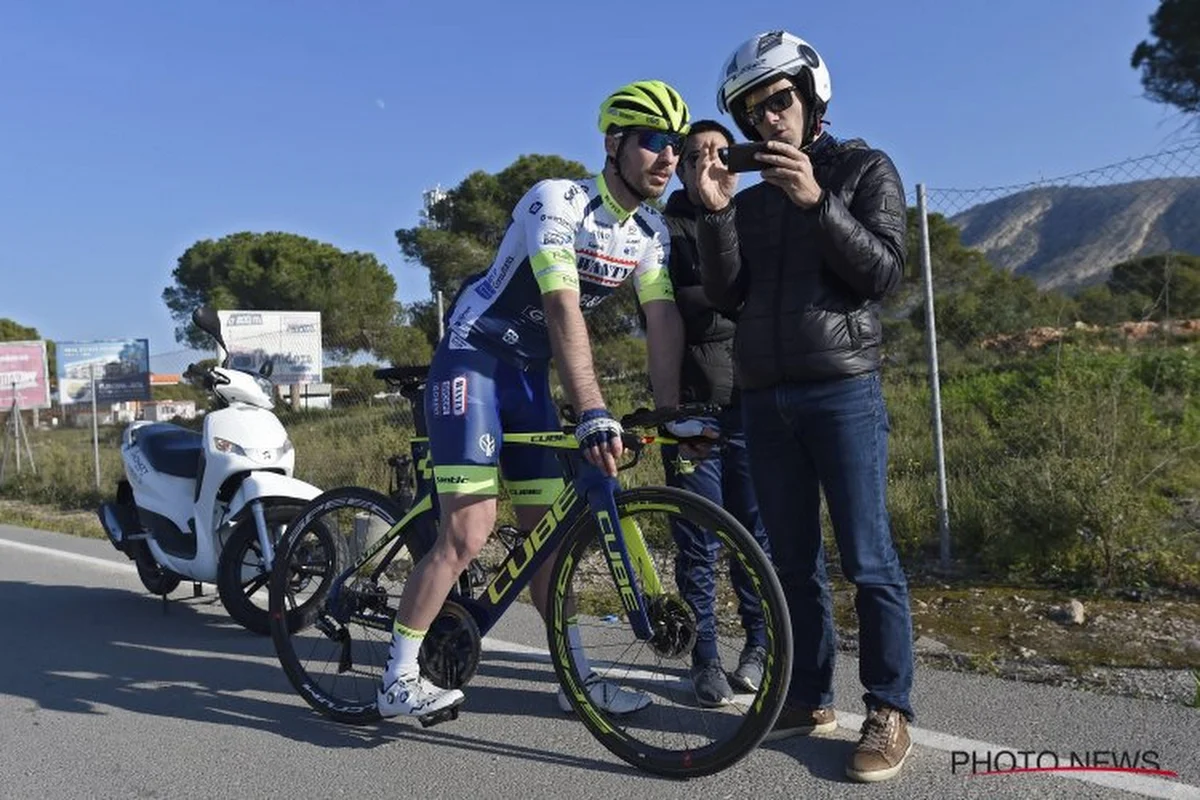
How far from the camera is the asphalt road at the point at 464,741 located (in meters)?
2.94

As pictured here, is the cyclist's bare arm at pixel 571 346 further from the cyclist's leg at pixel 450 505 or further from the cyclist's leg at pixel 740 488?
the cyclist's leg at pixel 740 488

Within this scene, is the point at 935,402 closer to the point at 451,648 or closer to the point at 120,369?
the point at 451,648

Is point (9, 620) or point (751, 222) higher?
point (751, 222)

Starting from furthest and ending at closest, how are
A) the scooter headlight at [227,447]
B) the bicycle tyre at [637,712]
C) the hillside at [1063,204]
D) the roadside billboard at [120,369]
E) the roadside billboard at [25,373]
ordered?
the roadside billboard at [25,373], the roadside billboard at [120,369], the hillside at [1063,204], the scooter headlight at [227,447], the bicycle tyre at [637,712]

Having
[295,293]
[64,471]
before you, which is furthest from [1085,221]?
[64,471]

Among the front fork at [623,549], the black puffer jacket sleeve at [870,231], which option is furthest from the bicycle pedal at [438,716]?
the black puffer jacket sleeve at [870,231]

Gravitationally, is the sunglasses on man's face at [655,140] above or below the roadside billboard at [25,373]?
below

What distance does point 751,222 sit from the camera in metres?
3.11

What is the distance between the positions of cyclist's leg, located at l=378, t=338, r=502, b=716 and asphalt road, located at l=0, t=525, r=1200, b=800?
22cm

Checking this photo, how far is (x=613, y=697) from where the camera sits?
11.0 ft

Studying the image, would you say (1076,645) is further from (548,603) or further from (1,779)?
(1,779)

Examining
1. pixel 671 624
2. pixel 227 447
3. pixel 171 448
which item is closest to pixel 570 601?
pixel 671 624

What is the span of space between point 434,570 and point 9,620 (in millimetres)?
3594

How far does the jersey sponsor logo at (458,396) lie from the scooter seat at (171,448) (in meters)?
2.76
